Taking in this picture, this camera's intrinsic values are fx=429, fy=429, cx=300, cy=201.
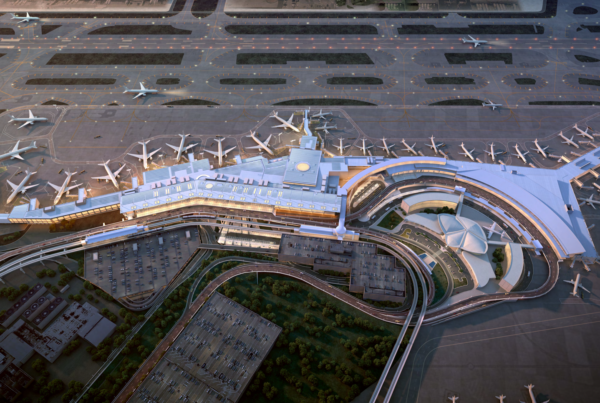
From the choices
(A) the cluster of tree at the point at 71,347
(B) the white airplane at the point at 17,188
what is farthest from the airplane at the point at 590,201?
(B) the white airplane at the point at 17,188

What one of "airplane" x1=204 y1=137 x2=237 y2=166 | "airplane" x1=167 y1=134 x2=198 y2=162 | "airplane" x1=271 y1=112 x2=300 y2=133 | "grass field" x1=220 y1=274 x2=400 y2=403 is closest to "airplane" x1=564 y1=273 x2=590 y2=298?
"grass field" x1=220 y1=274 x2=400 y2=403

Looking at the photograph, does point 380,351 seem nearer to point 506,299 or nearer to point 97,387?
point 506,299

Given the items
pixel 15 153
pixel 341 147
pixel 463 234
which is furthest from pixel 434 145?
pixel 15 153

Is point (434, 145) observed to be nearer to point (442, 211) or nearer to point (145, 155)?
point (442, 211)

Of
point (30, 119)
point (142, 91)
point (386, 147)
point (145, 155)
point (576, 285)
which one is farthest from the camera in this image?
point (142, 91)

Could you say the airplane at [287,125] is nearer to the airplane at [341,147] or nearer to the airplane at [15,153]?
the airplane at [341,147]
